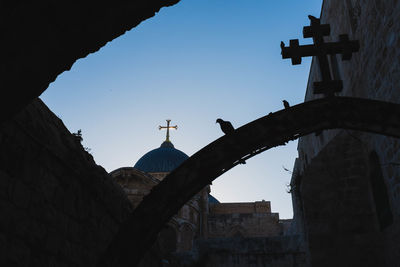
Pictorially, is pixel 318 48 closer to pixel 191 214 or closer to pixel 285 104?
pixel 285 104

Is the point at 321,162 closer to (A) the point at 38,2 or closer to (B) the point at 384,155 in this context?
(B) the point at 384,155

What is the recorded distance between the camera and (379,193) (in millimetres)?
7402

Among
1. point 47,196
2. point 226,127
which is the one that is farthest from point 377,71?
point 47,196

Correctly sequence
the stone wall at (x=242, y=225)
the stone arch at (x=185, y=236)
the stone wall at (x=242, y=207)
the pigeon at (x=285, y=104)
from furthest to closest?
the stone wall at (x=242, y=207)
the stone wall at (x=242, y=225)
the stone arch at (x=185, y=236)
the pigeon at (x=285, y=104)

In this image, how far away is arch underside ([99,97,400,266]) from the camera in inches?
118

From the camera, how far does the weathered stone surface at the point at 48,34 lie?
3.94 ft

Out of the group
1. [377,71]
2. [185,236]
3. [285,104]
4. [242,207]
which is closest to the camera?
[285,104]

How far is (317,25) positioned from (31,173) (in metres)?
3.98

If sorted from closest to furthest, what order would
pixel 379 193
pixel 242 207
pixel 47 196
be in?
pixel 47 196
pixel 379 193
pixel 242 207

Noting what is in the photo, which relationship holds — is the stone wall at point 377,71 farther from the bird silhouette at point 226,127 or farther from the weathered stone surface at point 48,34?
the weathered stone surface at point 48,34

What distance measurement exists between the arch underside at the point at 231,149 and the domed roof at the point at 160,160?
896 inches

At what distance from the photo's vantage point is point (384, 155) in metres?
6.34

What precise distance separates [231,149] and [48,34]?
2.36m

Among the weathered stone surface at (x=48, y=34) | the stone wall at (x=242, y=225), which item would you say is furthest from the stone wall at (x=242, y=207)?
the weathered stone surface at (x=48, y=34)
